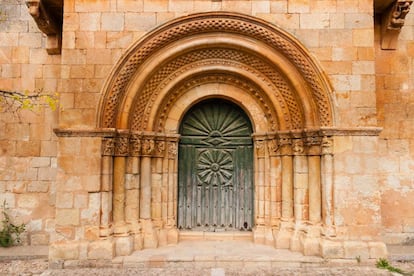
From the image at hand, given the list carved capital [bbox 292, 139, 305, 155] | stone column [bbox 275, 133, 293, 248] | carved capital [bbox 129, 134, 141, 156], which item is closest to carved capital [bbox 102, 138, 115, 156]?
carved capital [bbox 129, 134, 141, 156]

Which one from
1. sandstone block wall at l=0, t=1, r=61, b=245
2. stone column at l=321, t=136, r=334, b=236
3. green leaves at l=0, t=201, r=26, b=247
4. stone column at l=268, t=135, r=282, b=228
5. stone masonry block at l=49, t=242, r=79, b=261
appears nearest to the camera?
stone masonry block at l=49, t=242, r=79, b=261

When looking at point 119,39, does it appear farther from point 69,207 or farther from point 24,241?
point 24,241

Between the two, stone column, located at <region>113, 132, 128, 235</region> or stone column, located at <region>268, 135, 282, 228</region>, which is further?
stone column, located at <region>268, 135, 282, 228</region>

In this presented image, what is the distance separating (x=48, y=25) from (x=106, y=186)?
3529mm

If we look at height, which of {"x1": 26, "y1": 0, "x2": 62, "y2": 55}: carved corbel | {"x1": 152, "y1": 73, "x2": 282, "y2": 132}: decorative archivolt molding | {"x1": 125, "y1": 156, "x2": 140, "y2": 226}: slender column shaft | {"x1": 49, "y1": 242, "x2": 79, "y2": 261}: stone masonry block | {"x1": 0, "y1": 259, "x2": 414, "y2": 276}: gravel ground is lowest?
{"x1": 0, "y1": 259, "x2": 414, "y2": 276}: gravel ground

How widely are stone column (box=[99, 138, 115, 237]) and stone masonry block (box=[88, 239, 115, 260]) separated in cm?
16

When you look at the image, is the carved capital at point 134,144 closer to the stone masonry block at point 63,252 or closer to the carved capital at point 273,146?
the stone masonry block at point 63,252

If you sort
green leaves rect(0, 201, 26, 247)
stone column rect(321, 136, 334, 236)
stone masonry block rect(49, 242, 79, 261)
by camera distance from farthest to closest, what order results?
green leaves rect(0, 201, 26, 247), stone column rect(321, 136, 334, 236), stone masonry block rect(49, 242, 79, 261)

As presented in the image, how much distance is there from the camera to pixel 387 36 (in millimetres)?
6797

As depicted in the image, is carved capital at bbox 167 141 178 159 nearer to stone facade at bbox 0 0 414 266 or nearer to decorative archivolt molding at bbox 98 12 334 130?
stone facade at bbox 0 0 414 266

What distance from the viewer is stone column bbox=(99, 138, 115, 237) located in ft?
18.2

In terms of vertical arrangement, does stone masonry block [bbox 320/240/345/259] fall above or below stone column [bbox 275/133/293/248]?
below

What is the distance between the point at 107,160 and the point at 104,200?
2.25 feet

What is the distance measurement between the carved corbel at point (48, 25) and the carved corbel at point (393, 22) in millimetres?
6777
